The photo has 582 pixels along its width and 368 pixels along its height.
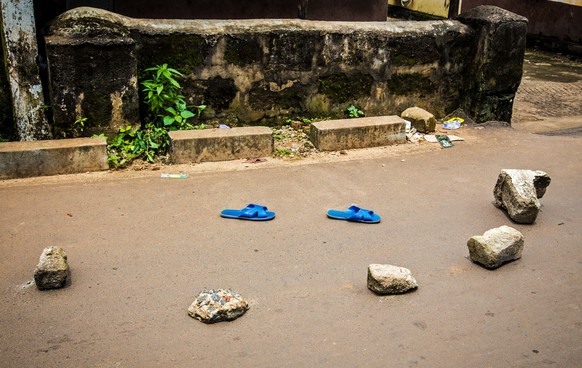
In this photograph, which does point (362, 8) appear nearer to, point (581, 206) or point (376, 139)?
point (376, 139)

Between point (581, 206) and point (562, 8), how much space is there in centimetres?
1143

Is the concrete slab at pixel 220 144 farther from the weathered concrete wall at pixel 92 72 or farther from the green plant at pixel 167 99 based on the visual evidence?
the weathered concrete wall at pixel 92 72

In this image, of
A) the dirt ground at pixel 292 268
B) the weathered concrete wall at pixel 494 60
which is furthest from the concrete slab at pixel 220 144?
the weathered concrete wall at pixel 494 60

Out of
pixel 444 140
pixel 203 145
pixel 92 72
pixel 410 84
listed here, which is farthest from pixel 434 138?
pixel 92 72

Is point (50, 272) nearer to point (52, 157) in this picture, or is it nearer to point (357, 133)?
point (52, 157)

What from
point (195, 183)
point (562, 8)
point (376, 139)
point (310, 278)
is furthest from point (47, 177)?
point (562, 8)

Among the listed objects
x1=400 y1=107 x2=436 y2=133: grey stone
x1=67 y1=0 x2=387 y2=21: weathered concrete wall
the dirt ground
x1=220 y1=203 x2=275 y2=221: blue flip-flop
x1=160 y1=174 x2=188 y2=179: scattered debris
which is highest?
x1=67 y1=0 x2=387 y2=21: weathered concrete wall

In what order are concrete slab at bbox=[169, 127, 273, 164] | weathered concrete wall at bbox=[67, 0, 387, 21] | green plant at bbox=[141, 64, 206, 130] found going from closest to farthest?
concrete slab at bbox=[169, 127, 273, 164]
green plant at bbox=[141, 64, 206, 130]
weathered concrete wall at bbox=[67, 0, 387, 21]

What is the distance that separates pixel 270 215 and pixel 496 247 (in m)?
1.63

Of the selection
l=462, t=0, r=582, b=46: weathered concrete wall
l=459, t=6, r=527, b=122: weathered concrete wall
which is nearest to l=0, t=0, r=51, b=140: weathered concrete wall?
l=459, t=6, r=527, b=122: weathered concrete wall

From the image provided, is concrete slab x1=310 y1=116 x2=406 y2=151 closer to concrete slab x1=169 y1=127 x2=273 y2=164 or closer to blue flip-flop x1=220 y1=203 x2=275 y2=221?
concrete slab x1=169 y1=127 x2=273 y2=164

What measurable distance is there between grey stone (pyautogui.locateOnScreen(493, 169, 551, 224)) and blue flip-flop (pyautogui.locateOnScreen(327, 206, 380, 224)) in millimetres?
1033

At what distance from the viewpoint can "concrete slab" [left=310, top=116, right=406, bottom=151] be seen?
5.93 m

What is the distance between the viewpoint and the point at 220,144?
5.53 meters
